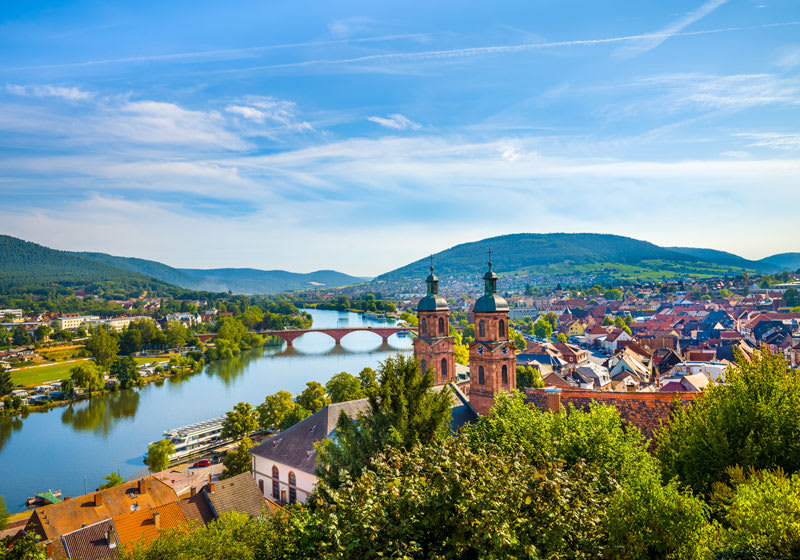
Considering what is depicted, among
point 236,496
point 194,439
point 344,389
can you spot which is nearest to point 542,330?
point 344,389

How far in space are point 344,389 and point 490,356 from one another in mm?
13268

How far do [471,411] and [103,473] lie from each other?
2065 cm

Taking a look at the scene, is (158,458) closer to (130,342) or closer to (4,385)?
(4,385)

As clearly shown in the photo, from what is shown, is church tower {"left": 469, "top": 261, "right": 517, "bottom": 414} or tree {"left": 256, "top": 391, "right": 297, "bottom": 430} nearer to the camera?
church tower {"left": 469, "top": 261, "right": 517, "bottom": 414}

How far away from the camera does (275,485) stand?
70.0ft

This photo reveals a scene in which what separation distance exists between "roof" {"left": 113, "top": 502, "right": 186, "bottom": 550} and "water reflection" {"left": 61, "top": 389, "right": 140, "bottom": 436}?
77.9 ft

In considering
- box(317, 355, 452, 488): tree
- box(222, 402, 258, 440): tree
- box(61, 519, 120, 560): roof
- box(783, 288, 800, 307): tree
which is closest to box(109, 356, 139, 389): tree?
box(222, 402, 258, 440): tree

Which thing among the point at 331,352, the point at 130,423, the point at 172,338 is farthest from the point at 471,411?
the point at 172,338

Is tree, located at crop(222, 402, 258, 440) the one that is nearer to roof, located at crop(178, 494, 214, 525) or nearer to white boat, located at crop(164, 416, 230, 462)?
white boat, located at crop(164, 416, 230, 462)

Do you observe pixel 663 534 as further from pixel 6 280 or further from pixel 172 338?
pixel 6 280

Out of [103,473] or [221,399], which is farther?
[221,399]

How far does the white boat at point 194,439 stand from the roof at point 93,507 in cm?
1094

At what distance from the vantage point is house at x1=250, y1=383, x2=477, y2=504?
1997 cm

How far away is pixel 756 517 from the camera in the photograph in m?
6.54
